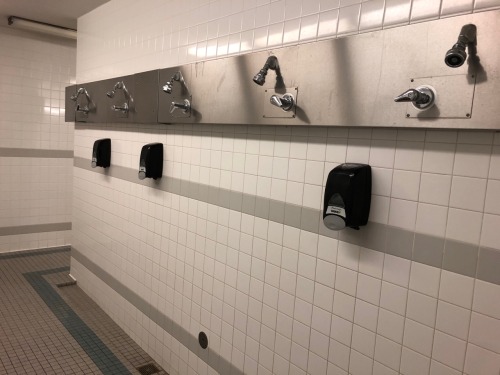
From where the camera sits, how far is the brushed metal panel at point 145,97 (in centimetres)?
280

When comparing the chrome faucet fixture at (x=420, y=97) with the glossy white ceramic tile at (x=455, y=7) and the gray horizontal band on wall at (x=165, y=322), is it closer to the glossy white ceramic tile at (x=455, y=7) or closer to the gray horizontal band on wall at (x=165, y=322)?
the glossy white ceramic tile at (x=455, y=7)

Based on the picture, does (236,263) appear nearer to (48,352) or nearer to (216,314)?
(216,314)

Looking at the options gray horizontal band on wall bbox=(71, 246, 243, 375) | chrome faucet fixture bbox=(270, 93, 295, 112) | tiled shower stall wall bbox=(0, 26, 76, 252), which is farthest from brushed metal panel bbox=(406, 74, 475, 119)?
tiled shower stall wall bbox=(0, 26, 76, 252)

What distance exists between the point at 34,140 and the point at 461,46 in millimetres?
5693

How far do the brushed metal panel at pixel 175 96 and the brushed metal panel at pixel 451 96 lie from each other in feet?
4.66

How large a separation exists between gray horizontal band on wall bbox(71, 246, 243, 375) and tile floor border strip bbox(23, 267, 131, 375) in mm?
406

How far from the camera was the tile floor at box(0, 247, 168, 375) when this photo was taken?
2.88 m

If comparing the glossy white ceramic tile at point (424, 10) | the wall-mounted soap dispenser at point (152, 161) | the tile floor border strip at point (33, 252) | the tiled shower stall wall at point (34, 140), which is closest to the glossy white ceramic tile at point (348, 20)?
the glossy white ceramic tile at point (424, 10)

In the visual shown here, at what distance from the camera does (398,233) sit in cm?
151

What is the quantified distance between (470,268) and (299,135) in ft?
3.12

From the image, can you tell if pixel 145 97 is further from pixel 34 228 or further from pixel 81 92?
pixel 34 228

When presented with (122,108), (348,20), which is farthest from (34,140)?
(348,20)

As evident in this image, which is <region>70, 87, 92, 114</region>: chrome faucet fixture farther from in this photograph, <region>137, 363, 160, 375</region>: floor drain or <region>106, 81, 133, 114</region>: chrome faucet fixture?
<region>137, 363, 160, 375</region>: floor drain

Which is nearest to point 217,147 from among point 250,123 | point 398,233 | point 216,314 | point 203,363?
point 250,123
